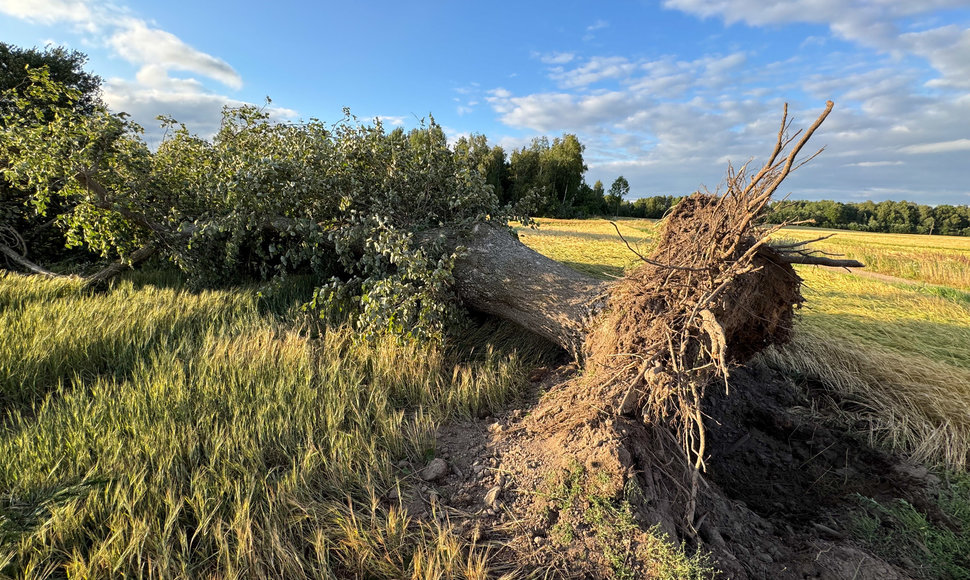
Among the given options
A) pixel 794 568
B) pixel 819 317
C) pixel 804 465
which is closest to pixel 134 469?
pixel 794 568

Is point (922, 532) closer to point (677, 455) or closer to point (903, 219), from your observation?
point (677, 455)

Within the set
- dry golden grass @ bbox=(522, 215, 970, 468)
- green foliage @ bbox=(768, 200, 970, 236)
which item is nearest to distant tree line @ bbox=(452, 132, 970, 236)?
green foliage @ bbox=(768, 200, 970, 236)

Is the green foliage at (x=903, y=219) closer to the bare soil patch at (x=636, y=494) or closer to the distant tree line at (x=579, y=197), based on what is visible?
the distant tree line at (x=579, y=197)

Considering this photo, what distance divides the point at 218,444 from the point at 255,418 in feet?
1.13

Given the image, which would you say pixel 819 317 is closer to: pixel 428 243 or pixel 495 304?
pixel 495 304

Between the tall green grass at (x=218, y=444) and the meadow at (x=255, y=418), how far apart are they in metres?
0.01

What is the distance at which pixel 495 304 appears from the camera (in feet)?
15.1

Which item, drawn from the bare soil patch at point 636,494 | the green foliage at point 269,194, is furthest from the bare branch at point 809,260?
the green foliage at point 269,194

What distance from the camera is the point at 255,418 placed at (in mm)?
2811

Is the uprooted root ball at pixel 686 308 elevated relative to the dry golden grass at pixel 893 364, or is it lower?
elevated

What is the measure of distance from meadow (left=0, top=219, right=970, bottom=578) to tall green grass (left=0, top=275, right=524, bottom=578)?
0.04 feet

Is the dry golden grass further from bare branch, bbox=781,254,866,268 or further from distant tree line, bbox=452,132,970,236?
distant tree line, bbox=452,132,970,236

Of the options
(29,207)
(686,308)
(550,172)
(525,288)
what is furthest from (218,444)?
(550,172)

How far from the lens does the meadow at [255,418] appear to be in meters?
1.91
